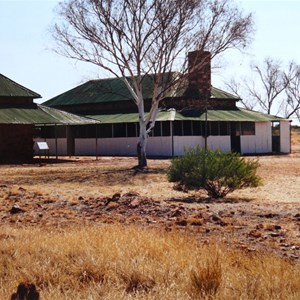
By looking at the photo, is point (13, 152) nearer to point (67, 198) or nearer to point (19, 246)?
point (67, 198)

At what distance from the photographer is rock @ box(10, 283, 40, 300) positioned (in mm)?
6910

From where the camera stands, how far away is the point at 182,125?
4644 centimetres

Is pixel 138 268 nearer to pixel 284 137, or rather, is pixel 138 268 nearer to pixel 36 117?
pixel 36 117

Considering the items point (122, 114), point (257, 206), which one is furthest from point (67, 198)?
point (122, 114)

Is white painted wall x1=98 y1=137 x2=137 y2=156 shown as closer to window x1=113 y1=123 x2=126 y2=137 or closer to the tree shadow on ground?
window x1=113 y1=123 x2=126 y2=137

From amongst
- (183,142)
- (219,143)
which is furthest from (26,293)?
(219,143)

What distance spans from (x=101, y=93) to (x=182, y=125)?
1128cm

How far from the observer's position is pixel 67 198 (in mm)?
17125

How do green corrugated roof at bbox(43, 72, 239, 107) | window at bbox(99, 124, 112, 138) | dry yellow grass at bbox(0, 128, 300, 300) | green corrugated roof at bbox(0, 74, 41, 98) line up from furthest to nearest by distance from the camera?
1. green corrugated roof at bbox(43, 72, 239, 107)
2. window at bbox(99, 124, 112, 138)
3. green corrugated roof at bbox(0, 74, 41, 98)
4. dry yellow grass at bbox(0, 128, 300, 300)

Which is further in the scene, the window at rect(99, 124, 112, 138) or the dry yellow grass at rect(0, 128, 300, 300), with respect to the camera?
the window at rect(99, 124, 112, 138)

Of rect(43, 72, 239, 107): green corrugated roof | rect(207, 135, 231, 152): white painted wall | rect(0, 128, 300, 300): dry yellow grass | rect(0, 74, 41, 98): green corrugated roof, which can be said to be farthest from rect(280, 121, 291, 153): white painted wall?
rect(0, 128, 300, 300): dry yellow grass

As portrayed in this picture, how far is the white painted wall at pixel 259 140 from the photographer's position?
165ft

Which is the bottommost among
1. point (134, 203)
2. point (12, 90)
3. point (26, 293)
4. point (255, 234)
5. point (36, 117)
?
point (26, 293)

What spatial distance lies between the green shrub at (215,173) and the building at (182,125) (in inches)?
965
